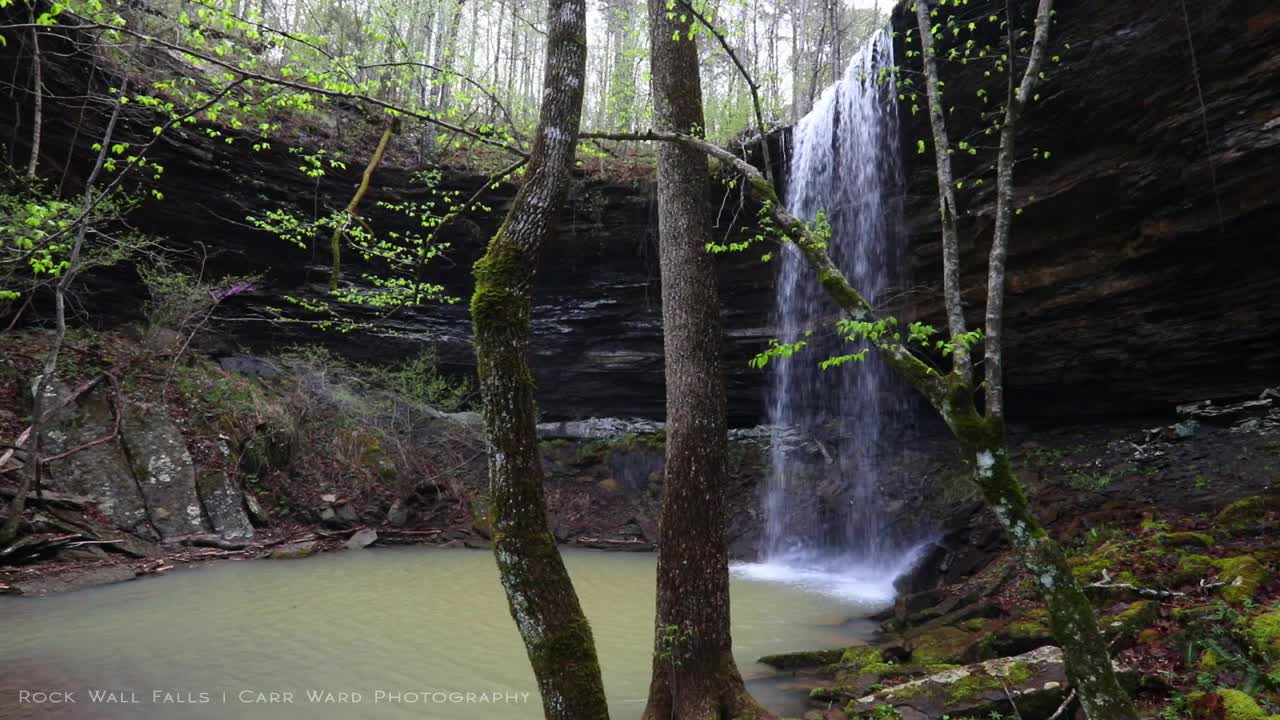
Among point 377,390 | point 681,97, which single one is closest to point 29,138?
point 377,390

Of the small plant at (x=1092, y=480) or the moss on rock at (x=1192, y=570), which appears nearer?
the moss on rock at (x=1192, y=570)

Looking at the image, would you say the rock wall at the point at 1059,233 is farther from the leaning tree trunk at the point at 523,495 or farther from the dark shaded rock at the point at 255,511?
the dark shaded rock at the point at 255,511

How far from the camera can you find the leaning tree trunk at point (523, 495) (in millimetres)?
2479

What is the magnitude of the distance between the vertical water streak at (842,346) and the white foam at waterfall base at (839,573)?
6cm

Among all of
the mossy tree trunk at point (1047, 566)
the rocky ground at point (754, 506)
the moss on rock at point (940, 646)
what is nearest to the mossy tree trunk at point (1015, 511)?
the mossy tree trunk at point (1047, 566)

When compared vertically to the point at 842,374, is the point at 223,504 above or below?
below

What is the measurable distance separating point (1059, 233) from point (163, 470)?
13.8m

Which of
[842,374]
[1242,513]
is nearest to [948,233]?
[1242,513]

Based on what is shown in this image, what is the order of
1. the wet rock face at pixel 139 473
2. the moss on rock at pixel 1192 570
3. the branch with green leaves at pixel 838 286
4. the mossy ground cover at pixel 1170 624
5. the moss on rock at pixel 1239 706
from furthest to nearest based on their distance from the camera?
1. the wet rock face at pixel 139 473
2. the moss on rock at pixel 1192 570
3. the mossy ground cover at pixel 1170 624
4. the branch with green leaves at pixel 838 286
5. the moss on rock at pixel 1239 706

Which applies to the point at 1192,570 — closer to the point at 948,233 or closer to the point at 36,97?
the point at 948,233

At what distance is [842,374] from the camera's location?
12906 mm

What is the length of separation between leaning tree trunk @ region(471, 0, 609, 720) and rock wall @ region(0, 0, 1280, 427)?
73.2 inches

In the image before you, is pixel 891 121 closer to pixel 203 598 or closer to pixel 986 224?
pixel 986 224

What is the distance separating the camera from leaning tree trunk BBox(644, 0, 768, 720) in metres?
4.15
